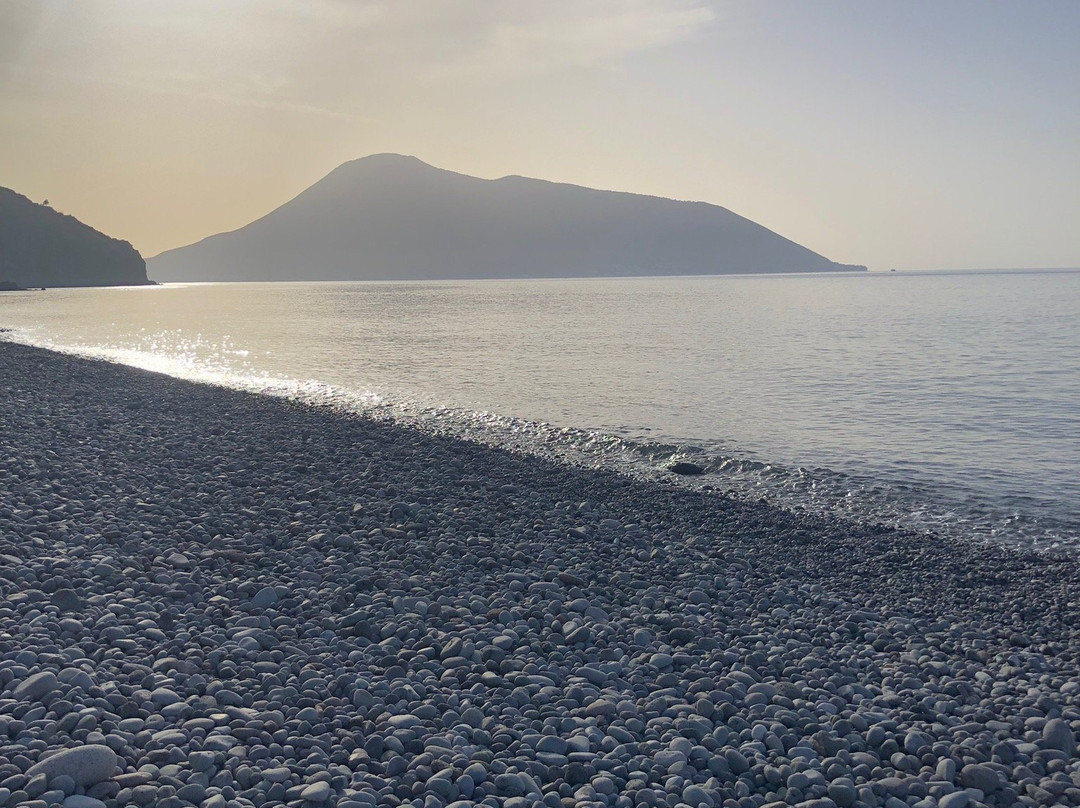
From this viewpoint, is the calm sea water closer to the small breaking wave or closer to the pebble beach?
the small breaking wave

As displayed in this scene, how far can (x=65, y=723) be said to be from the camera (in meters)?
5.75

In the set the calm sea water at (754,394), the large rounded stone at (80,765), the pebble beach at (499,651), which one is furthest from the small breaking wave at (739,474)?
the large rounded stone at (80,765)

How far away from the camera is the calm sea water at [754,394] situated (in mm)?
17000

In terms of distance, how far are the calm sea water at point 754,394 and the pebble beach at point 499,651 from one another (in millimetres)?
3580

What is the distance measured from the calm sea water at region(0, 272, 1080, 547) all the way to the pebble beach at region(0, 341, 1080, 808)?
3.58m

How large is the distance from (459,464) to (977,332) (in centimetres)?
5272

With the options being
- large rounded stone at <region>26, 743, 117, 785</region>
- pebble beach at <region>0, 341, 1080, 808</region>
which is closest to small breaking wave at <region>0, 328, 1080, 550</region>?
pebble beach at <region>0, 341, 1080, 808</region>

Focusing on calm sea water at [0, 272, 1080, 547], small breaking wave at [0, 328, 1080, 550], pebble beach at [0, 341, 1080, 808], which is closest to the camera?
pebble beach at [0, 341, 1080, 808]

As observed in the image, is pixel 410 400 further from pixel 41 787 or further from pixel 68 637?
pixel 41 787

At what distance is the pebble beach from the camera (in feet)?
18.6

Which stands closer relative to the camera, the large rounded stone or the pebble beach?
the large rounded stone

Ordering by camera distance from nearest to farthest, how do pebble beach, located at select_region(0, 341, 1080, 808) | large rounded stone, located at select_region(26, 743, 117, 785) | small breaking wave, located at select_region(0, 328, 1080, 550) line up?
large rounded stone, located at select_region(26, 743, 117, 785) < pebble beach, located at select_region(0, 341, 1080, 808) < small breaking wave, located at select_region(0, 328, 1080, 550)

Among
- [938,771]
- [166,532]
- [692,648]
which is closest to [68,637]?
[166,532]

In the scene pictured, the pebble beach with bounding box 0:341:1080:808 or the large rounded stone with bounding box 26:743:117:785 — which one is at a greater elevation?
the large rounded stone with bounding box 26:743:117:785
